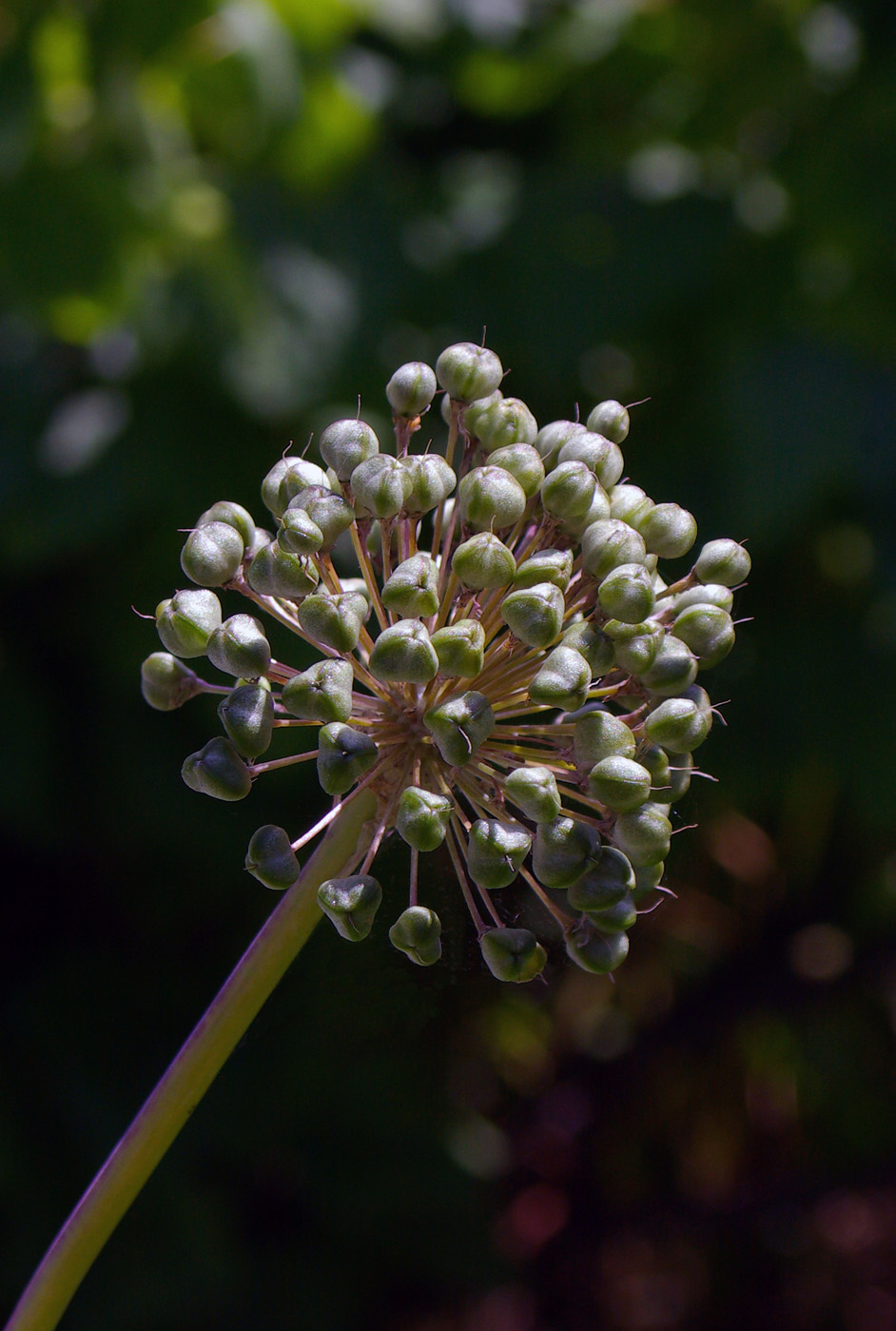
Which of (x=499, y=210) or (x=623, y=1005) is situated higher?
(x=499, y=210)

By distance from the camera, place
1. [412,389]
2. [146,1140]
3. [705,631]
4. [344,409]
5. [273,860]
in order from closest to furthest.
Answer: [146,1140]
[273,860]
[705,631]
[412,389]
[344,409]

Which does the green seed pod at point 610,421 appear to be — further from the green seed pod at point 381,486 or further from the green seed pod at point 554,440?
the green seed pod at point 381,486

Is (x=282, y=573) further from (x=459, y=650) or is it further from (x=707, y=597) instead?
(x=707, y=597)

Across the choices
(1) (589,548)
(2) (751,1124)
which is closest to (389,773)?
(1) (589,548)

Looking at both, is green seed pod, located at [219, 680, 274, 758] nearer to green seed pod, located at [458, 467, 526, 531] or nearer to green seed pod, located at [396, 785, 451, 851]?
green seed pod, located at [396, 785, 451, 851]

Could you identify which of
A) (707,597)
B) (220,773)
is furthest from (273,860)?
(707,597)

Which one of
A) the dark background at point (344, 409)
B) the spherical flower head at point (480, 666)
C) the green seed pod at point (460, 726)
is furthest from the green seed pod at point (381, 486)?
the dark background at point (344, 409)

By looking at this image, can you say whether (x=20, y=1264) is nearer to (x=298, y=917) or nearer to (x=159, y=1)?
(x=298, y=917)
